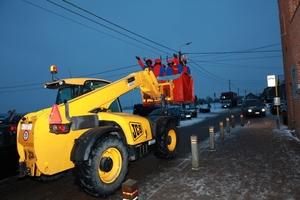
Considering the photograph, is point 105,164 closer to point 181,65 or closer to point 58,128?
point 58,128

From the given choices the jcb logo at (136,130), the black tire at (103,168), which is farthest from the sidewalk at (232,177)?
the jcb logo at (136,130)

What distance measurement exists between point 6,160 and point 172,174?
14.3 feet

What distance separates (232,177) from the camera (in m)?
5.32

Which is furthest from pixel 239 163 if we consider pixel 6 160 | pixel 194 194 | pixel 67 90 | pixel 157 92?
pixel 6 160

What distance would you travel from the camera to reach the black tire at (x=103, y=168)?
4121 millimetres

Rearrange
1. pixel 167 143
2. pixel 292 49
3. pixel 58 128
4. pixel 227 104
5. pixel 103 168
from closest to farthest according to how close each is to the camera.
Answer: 1. pixel 58 128
2. pixel 103 168
3. pixel 167 143
4. pixel 292 49
5. pixel 227 104

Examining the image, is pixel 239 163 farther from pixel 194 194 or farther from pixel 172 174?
pixel 194 194

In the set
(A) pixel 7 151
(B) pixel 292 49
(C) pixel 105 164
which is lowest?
(C) pixel 105 164

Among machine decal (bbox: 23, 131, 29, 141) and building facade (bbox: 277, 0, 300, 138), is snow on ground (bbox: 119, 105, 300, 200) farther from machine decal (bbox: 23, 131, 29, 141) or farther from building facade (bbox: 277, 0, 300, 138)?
machine decal (bbox: 23, 131, 29, 141)

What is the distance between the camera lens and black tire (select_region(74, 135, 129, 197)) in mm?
4121

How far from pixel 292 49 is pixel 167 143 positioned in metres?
7.13

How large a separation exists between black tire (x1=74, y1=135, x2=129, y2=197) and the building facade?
7.57 meters

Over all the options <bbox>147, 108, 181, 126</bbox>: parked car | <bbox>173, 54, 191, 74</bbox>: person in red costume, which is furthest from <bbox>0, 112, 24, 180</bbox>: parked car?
<bbox>173, 54, 191, 74</bbox>: person in red costume

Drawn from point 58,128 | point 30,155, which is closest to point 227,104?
point 58,128
